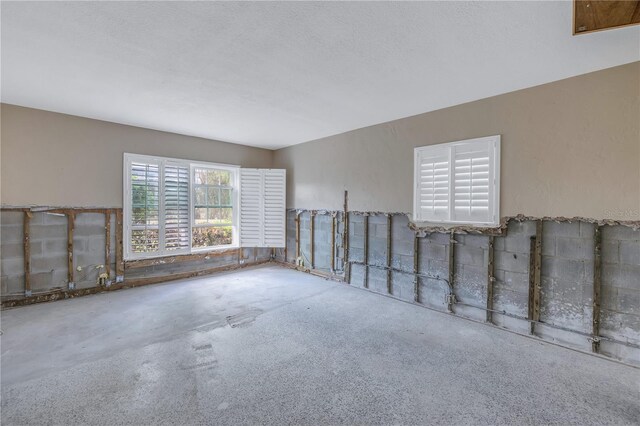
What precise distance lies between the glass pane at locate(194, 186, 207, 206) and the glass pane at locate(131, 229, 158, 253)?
868mm

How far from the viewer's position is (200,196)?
5.18 metres

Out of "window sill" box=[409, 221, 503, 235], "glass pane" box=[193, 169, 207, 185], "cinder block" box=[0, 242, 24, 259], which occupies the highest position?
"glass pane" box=[193, 169, 207, 185]

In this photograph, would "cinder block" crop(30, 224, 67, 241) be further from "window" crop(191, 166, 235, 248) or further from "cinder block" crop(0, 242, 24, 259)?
"window" crop(191, 166, 235, 248)

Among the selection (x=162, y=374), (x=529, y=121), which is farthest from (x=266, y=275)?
(x=529, y=121)

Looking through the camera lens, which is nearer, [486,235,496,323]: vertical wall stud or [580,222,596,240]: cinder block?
[580,222,596,240]: cinder block

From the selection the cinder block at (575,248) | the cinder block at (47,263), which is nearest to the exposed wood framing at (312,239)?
the cinder block at (575,248)

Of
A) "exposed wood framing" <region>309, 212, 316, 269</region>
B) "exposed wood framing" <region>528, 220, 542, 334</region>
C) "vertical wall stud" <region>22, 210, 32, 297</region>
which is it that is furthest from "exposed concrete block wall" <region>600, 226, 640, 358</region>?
"vertical wall stud" <region>22, 210, 32, 297</region>

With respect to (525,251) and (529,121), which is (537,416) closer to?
(525,251)

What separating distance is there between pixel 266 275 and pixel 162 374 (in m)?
3.02

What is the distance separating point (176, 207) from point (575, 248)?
17.9 feet

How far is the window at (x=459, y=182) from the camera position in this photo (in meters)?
3.10

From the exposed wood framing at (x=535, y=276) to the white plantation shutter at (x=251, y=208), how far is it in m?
4.43

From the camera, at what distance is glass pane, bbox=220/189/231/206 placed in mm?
5508

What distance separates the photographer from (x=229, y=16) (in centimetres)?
181
